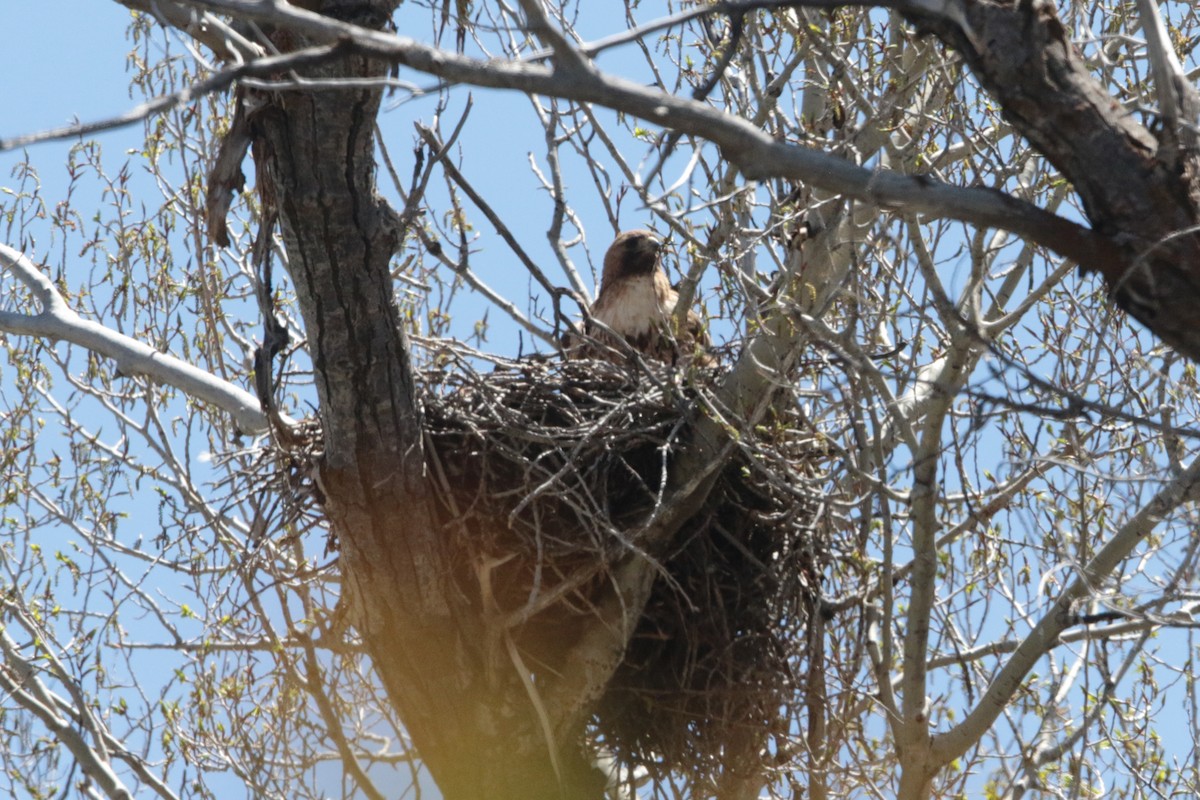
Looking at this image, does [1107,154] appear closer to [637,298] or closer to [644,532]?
[644,532]

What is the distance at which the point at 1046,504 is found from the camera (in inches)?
222

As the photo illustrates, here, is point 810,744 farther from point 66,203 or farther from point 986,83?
point 66,203

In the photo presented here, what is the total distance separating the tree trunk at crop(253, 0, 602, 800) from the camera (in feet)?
11.9

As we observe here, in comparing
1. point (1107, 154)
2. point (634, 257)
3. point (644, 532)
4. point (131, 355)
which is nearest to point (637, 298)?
point (634, 257)

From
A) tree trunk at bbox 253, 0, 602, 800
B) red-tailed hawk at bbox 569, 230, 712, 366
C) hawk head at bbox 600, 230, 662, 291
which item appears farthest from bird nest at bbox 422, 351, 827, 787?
hawk head at bbox 600, 230, 662, 291

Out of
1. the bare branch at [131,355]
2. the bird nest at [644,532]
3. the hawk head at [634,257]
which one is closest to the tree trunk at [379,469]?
the bird nest at [644,532]

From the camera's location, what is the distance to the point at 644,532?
4375 millimetres

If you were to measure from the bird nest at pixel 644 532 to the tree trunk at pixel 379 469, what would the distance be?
179 millimetres

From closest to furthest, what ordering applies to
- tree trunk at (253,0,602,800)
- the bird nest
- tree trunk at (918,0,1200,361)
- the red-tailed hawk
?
tree trunk at (918,0,1200,361)
tree trunk at (253,0,602,800)
the bird nest
the red-tailed hawk

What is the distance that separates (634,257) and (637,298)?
0.71 feet

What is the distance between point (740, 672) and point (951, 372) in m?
1.28

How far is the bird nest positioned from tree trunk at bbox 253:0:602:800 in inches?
7.1

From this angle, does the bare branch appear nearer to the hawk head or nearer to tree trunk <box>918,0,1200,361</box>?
the hawk head

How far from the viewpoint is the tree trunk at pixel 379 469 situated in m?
3.63
